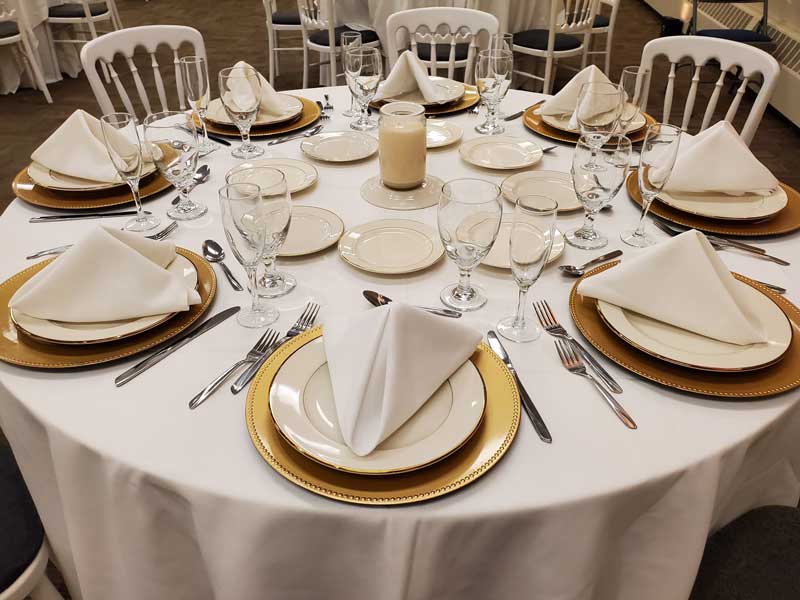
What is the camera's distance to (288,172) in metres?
1.39

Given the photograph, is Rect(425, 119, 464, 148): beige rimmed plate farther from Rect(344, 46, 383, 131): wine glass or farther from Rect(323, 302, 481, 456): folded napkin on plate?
Rect(323, 302, 481, 456): folded napkin on plate

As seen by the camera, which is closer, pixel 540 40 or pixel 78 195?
pixel 78 195

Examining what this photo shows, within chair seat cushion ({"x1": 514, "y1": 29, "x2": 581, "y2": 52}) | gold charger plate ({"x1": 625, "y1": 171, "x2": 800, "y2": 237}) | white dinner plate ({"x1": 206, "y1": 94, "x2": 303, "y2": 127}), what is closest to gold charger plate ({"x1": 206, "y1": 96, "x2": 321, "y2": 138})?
white dinner plate ({"x1": 206, "y1": 94, "x2": 303, "y2": 127})

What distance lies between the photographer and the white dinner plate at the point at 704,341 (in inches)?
33.8

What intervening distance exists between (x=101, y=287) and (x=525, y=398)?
25.5 inches

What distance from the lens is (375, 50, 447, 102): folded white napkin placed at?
5.62 feet

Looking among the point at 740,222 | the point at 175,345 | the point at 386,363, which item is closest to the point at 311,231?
the point at 175,345

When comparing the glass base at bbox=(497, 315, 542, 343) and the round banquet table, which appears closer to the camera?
the round banquet table

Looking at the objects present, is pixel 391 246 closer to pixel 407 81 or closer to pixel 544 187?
pixel 544 187

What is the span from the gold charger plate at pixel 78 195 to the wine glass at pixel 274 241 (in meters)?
0.18

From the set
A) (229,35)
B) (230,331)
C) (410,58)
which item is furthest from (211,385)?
(229,35)

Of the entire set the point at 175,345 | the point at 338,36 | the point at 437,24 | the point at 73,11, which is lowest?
the point at 73,11

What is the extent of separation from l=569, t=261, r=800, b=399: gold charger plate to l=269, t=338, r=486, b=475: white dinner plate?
22 centimetres

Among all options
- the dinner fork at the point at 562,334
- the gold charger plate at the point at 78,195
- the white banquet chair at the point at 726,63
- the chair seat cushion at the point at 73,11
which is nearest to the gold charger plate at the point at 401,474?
the dinner fork at the point at 562,334
